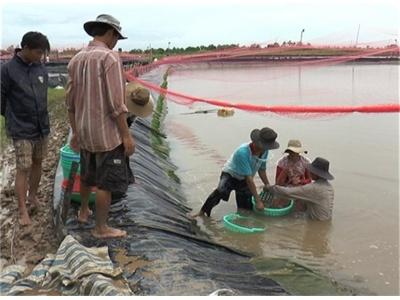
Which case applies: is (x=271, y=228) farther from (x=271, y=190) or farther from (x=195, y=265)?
(x=195, y=265)

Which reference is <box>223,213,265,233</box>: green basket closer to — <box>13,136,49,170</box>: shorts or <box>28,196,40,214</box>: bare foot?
<box>28,196,40,214</box>: bare foot

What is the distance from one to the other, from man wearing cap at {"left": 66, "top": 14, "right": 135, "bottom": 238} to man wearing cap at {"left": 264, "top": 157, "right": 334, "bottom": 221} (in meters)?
2.34

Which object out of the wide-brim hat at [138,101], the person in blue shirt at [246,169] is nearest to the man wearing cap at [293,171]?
the person in blue shirt at [246,169]

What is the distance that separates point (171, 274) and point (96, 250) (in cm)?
60

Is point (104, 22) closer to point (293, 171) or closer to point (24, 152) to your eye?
point (24, 152)

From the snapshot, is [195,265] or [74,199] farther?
[74,199]

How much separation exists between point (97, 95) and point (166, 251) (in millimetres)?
1331

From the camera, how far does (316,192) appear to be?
534 cm

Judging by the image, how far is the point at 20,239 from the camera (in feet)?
14.0

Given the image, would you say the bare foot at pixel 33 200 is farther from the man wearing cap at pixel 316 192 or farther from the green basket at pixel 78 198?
the man wearing cap at pixel 316 192

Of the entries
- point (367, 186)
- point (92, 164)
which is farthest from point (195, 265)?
point (367, 186)

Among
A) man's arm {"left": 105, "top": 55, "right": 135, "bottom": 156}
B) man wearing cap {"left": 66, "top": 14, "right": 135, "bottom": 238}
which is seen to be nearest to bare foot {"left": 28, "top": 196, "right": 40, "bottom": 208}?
man wearing cap {"left": 66, "top": 14, "right": 135, "bottom": 238}

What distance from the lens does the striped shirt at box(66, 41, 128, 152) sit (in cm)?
342

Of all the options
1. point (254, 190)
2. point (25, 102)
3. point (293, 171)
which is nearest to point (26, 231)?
point (25, 102)
